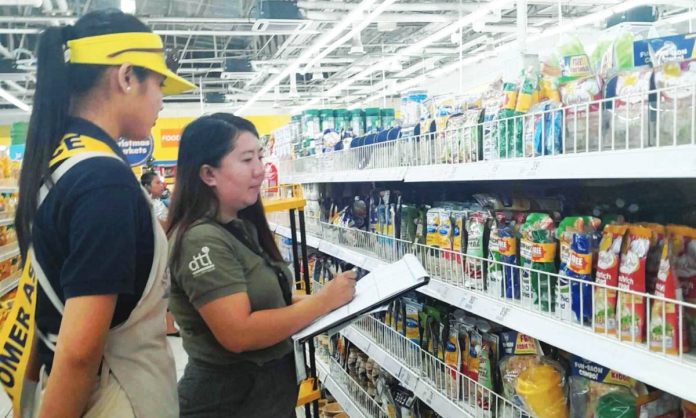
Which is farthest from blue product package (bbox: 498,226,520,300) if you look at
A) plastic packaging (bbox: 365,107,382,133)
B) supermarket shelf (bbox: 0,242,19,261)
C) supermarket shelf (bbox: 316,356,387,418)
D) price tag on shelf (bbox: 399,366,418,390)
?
supermarket shelf (bbox: 0,242,19,261)

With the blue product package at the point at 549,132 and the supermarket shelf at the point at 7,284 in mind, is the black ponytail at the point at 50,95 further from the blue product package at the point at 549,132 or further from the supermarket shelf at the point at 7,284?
the supermarket shelf at the point at 7,284

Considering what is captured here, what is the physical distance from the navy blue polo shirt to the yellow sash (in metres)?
0.02

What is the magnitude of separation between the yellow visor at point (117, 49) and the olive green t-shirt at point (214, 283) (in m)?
0.46

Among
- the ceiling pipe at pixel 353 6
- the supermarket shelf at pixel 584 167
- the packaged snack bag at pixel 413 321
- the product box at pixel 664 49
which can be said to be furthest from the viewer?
the ceiling pipe at pixel 353 6

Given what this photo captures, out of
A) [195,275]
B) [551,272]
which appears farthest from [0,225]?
[551,272]

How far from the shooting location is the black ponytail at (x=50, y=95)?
43.9 inches

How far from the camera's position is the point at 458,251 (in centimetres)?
191

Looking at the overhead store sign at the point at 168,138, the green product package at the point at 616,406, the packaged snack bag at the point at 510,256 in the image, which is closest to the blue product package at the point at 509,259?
the packaged snack bag at the point at 510,256

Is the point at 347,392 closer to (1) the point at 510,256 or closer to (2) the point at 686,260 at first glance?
(1) the point at 510,256

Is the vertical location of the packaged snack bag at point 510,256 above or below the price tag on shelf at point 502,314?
above

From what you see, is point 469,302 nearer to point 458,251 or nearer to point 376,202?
point 458,251

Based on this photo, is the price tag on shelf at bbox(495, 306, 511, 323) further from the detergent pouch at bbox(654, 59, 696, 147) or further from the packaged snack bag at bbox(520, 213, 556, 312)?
the detergent pouch at bbox(654, 59, 696, 147)

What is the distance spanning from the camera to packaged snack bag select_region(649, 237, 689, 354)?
1120 millimetres

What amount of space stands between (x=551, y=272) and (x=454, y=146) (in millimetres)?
554
